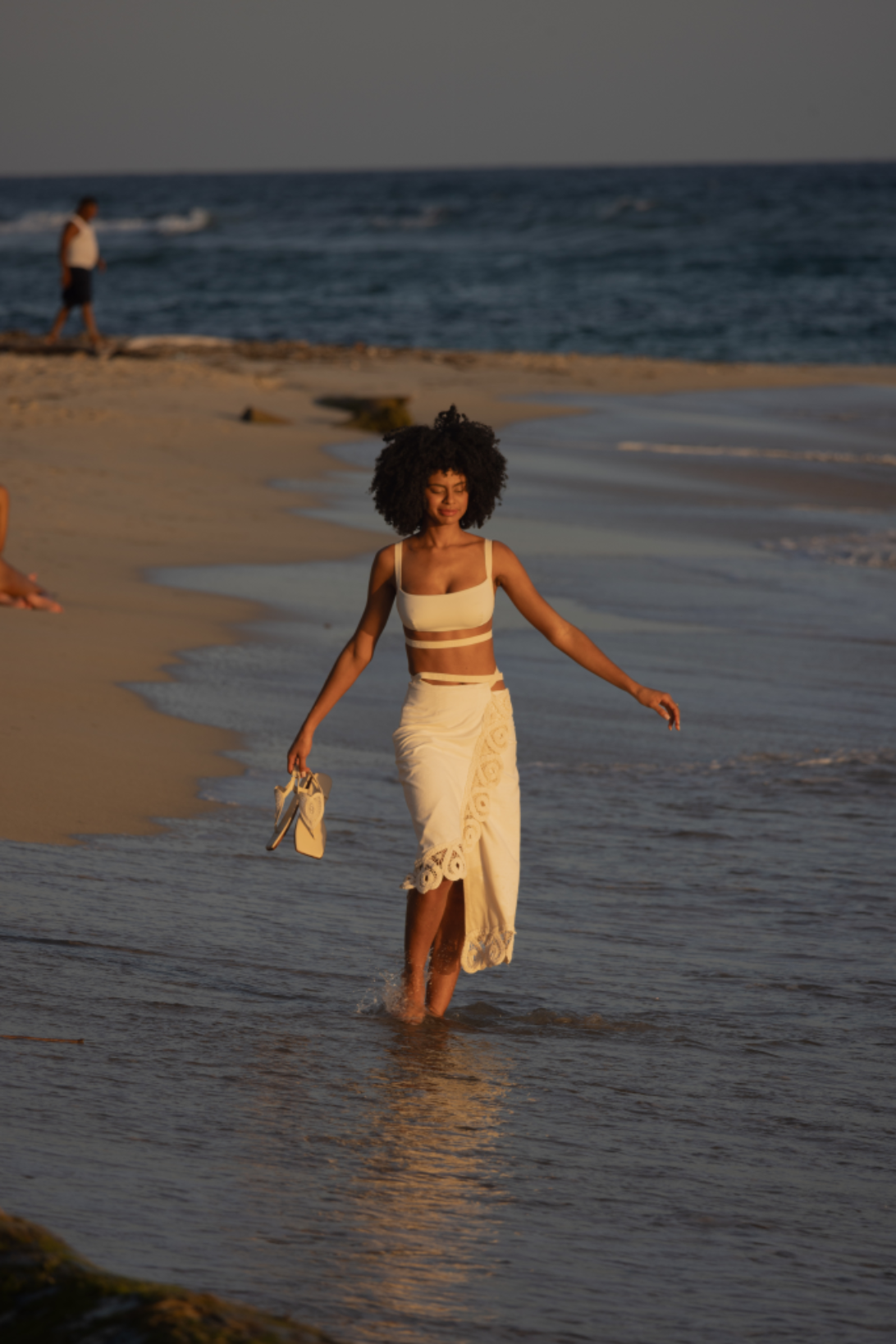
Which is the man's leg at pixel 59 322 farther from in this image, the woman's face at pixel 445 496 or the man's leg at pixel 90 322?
the woman's face at pixel 445 496

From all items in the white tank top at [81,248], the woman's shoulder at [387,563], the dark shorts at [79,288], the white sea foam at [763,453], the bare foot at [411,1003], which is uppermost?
the white tank top at [81,248]

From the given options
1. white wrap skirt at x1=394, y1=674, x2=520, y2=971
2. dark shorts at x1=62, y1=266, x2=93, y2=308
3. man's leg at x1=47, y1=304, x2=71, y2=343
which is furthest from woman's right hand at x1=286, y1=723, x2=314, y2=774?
man's leg at x1=47, y1=304, x2=71, y2=343

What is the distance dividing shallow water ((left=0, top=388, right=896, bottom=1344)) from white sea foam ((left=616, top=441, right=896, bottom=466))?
A: 753cm

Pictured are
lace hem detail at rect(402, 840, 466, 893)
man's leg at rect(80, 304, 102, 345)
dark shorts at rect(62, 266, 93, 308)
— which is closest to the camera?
lace hem detail at rect(402, 840, 466, 893)

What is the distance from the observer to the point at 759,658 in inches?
344

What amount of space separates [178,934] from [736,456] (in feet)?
40.5

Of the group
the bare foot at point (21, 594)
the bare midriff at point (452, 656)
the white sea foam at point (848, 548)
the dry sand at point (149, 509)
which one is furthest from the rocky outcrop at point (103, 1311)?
the white sea foam at point (848, 548)

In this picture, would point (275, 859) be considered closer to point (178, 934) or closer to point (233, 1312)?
point (178, 934)

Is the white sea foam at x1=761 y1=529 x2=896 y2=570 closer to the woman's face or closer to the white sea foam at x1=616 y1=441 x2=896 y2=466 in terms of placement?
the white sea foam at x1=616 y1=441 x2=896 y2=466

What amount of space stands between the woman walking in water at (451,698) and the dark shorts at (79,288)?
17843 mm

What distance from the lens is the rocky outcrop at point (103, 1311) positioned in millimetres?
2154

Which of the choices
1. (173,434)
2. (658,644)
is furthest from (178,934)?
(173,434)

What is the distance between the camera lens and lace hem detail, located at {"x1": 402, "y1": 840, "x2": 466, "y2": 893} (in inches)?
169

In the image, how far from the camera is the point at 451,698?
434cm
